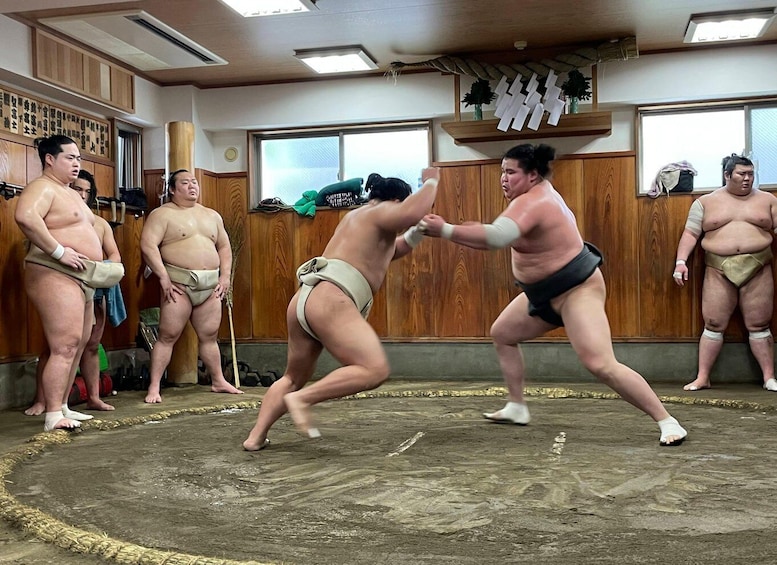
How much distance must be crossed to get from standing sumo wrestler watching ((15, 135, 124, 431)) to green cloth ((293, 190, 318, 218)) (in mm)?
2066

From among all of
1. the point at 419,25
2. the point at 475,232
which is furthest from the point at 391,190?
the point at 419,25

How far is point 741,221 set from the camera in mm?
4680

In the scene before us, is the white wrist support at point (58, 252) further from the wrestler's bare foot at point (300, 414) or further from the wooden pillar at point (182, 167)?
the wooden pillar at point (182, 167)

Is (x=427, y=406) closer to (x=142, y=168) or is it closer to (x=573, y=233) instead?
(x=573, y=233)

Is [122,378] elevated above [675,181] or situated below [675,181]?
below

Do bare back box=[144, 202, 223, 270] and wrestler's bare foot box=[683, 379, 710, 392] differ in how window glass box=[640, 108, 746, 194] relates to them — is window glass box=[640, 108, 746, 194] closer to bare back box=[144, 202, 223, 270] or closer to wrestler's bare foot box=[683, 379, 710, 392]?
wrestler's bare foot box=[683, 379, 710, 392]

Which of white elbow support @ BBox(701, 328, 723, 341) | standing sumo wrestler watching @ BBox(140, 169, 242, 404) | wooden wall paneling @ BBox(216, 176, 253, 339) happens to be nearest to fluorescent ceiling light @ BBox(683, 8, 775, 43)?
white elbow support @ BBox(701, 328, 723, 341)

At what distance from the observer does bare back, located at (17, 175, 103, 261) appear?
3.46 metres

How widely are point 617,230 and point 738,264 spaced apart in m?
0.82

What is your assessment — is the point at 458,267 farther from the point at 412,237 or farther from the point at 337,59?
the point at 412,237

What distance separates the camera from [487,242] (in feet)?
8.91

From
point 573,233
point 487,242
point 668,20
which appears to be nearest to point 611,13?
point 668,20

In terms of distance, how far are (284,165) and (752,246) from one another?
325cm

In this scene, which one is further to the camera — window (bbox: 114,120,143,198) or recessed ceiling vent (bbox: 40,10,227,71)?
window (bbox: 114,120,143,198)
